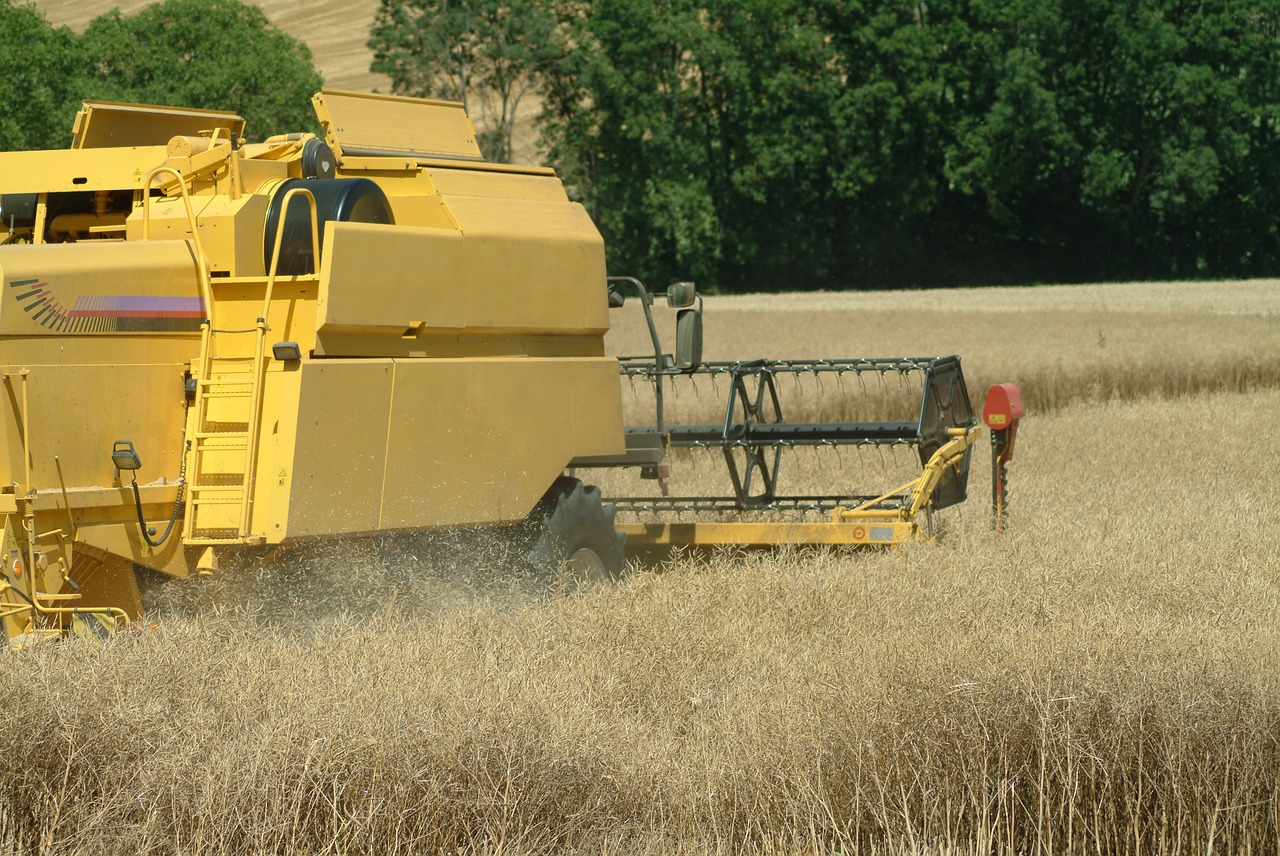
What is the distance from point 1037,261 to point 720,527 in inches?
1653

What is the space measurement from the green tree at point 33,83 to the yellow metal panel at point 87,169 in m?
24.8

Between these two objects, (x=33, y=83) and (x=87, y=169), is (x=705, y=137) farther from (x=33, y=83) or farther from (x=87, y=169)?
(x=87, y=169)

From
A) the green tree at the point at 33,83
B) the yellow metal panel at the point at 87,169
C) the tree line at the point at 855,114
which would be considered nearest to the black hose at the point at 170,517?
the yellow metal panel at the point at 87,169

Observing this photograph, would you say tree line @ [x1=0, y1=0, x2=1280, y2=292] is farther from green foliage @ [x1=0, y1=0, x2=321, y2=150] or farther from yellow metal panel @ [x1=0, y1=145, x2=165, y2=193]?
yellow metal panel @ [x1=0, y1=145, x2=165, y2=193]

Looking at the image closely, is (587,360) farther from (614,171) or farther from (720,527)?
(614,171)

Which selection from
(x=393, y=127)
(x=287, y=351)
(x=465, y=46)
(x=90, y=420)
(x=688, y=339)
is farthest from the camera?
(x=465, y=46)

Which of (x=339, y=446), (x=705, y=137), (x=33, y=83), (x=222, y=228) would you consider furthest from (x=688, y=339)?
(x=705, y=137)

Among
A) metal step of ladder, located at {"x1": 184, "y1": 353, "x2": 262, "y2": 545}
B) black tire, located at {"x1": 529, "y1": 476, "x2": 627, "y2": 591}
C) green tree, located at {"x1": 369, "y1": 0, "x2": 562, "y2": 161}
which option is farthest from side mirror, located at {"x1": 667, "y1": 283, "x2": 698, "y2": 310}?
green tree, located at {"x1": 369, "y1": 0, "x2": 562, "y2": 161}

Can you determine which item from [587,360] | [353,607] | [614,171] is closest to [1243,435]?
[587,360]

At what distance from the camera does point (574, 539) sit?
7.50m

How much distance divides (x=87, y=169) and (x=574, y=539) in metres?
3.04

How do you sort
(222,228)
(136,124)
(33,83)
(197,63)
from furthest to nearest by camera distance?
(197,63)
(33,83)
(136,124)
(222,228)

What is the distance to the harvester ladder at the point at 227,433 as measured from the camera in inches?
247

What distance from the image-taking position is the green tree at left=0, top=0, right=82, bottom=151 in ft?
99.8
